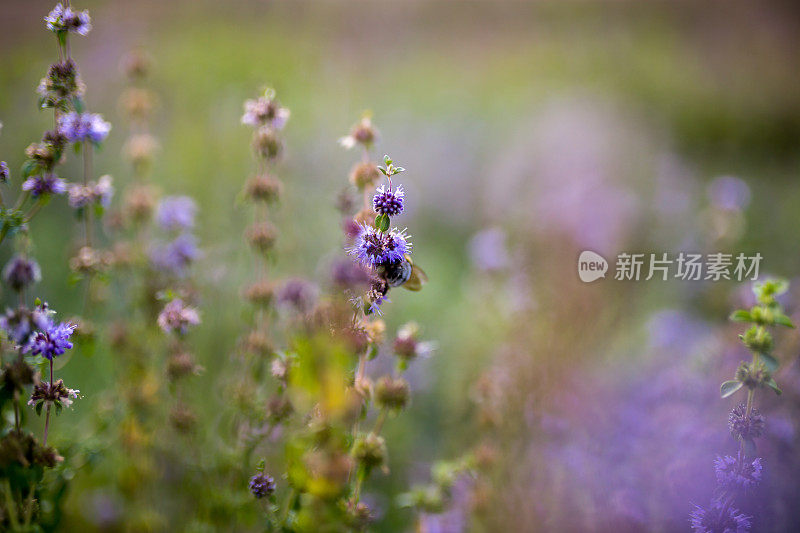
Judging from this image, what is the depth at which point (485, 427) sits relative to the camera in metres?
1.77

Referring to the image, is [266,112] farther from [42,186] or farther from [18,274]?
[18,274]

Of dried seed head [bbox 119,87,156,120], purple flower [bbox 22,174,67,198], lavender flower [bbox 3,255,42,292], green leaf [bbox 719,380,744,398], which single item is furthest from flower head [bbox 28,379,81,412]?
green leaf [bbox 719,380,744,398]

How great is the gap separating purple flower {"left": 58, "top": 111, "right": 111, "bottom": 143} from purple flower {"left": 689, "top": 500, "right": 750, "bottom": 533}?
158 cm

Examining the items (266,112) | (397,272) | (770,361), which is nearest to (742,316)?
(770,361)

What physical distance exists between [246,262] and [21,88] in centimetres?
276

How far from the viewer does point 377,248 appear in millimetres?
1036

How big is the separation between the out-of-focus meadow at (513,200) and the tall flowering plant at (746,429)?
0.10 meters

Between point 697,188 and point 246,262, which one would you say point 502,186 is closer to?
point 697,188

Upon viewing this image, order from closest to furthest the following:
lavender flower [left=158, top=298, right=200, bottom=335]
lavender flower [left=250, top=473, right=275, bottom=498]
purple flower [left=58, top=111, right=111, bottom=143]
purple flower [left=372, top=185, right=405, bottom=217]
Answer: purple flower [left=372, top=185, right=405, bottom=217], lavender flower [left=250, top=473, right=275, bottom=498], purple flower [left=58, top=111, right=111, bottom=143], lavender flower [left=158, top=298, right=200, bottom=335]

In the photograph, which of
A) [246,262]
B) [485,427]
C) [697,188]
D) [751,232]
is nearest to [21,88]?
[246,262]

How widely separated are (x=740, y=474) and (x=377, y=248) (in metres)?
0.90

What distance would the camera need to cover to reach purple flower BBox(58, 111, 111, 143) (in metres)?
1.28

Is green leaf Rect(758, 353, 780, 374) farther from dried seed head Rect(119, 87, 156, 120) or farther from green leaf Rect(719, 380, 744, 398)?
dried seed head Rect(119, 87, 156, 120)

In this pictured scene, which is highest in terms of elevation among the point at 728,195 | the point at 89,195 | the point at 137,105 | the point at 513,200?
the point at 513,200
